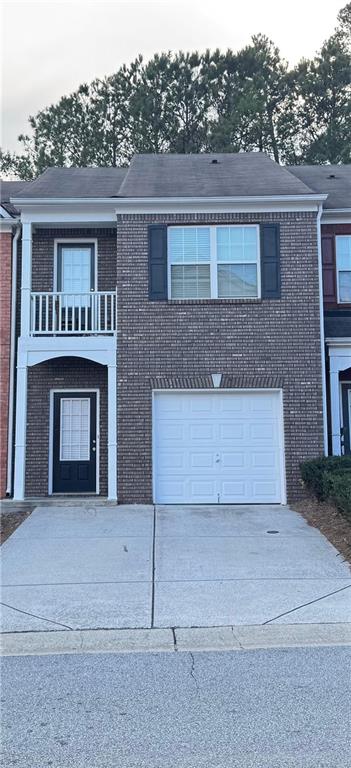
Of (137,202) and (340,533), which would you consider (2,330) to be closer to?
(137,202)

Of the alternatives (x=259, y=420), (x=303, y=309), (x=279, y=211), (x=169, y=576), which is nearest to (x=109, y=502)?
(x=259, y=420)

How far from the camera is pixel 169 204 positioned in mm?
11523

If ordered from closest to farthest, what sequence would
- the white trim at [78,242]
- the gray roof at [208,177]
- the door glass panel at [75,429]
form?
the gray roof at [208,177] < the door glass panel at [75,429] < the white trim at [78,242]

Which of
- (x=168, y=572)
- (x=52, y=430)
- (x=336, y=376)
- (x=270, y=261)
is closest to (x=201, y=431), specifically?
(x=336, y=376)

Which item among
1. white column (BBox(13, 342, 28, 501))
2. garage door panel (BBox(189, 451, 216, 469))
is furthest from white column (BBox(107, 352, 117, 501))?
white column (BBox(13, 342, 28, 501))

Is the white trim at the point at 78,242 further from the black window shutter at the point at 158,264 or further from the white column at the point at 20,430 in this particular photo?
the white column at the point at 20,430

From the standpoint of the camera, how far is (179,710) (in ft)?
12.4

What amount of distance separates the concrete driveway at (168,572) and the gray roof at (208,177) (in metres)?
6.26

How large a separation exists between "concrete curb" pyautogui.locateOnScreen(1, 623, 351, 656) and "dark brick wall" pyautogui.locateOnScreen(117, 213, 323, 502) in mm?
6002

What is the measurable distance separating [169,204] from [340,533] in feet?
22.5

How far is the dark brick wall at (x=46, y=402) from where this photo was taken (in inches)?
470

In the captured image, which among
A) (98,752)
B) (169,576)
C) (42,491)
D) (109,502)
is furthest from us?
(42,491)

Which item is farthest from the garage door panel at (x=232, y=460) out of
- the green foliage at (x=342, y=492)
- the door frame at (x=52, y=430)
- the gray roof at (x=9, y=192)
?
the gray roof at (x=9, y=192)

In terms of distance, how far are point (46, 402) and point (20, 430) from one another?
1.10 meters
